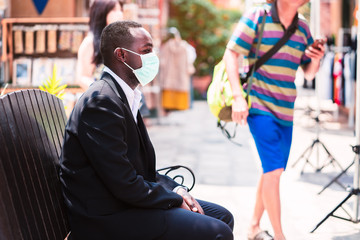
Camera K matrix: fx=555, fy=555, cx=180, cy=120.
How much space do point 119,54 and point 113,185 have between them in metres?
0.65

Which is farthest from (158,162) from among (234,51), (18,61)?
(234,51)

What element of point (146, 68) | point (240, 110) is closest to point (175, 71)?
point (240, 110)

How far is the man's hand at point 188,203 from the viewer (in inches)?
106

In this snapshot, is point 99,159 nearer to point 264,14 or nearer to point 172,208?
point 172,208

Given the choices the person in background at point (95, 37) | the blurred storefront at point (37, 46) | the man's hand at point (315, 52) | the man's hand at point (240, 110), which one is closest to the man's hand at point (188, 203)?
the man's hand at point (240, 110)

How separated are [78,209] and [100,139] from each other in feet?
1.15

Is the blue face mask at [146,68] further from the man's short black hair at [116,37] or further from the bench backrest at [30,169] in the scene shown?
the bench backrest at [30,169]

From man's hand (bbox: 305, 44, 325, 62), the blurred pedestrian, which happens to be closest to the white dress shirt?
man's hand (bbox: 305, 44, 325, 62)

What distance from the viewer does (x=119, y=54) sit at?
2.68 metres

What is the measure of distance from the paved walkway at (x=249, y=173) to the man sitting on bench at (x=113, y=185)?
1.95m

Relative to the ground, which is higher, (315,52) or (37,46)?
(315,52)

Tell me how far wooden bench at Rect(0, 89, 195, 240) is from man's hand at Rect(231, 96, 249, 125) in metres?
1.44

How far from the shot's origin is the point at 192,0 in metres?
17.3

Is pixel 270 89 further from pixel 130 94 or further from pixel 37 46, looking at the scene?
pixel 37 46
